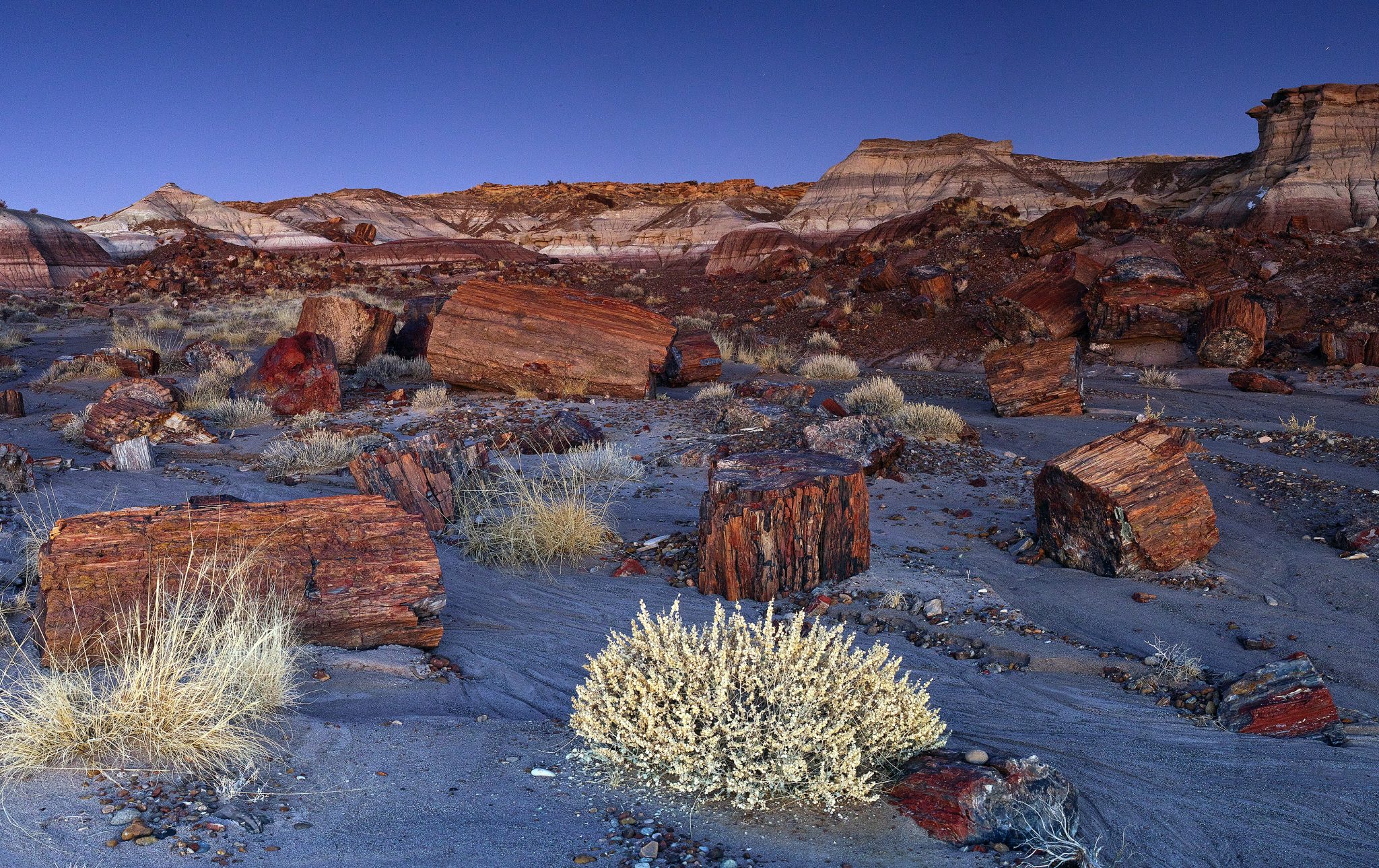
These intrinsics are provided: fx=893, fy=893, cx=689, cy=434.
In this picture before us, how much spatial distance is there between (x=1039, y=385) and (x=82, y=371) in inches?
540

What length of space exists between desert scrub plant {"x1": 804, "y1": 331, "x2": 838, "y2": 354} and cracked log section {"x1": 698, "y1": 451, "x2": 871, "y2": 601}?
44.9ft

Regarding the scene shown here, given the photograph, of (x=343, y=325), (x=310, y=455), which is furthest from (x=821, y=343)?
(x=310, y=455)

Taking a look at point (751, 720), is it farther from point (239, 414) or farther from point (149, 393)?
point (149, 393)

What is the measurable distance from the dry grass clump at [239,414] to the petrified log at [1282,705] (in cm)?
1010

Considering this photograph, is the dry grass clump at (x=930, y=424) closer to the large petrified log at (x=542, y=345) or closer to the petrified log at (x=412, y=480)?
the large petrified log at (x=542, y=345)

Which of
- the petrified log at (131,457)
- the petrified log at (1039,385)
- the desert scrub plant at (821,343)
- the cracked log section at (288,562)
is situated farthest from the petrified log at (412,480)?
the desert scrub plant at (821,343)

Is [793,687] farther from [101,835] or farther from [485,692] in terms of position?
[101,835]

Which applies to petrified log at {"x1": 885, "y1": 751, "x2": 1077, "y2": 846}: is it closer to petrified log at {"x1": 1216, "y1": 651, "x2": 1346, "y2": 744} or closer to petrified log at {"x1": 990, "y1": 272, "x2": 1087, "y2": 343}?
petrified log at {"x1": 1216, "y1": 651, "x2": 1346, "y2": 744}

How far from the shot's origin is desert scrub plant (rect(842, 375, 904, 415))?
1121cm

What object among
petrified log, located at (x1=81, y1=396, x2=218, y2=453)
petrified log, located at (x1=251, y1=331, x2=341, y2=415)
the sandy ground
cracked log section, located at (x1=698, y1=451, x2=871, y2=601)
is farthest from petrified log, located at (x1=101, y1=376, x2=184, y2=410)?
cracked log section, located at (x1=698, y1=451, x2=871, y2=601)

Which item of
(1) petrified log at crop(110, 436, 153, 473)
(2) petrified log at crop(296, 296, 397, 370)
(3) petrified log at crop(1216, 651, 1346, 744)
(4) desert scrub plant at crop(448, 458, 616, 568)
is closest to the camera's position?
(3) petrified log at crop(1216, 651, 1346, 744)

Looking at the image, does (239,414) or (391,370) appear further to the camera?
(391,370)

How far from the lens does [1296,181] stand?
88.9ft

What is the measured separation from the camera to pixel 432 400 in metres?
11.2
